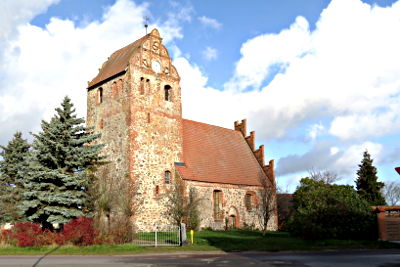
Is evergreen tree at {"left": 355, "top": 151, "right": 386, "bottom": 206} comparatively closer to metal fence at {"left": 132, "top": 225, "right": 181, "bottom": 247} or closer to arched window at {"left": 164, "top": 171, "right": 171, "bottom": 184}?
arched window at {"left": 164, "top": 171, "right": 171, "bottom": 184}

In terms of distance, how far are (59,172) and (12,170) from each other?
15.2 m

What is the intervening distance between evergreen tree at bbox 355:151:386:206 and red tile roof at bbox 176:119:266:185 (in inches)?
443

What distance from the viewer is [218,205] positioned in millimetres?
34750

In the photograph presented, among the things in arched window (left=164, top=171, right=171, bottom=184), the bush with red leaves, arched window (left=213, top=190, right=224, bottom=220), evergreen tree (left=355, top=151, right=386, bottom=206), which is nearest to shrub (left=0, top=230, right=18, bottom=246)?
the bush with red leaves

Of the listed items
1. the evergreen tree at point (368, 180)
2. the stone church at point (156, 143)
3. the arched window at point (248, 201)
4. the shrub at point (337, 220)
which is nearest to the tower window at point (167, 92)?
the stone church at point (156, 143)

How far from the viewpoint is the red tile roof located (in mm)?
34625

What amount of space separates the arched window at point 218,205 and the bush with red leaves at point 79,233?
1533 centimetres

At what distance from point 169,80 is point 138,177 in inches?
372

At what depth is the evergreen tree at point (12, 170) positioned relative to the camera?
32.2 metres

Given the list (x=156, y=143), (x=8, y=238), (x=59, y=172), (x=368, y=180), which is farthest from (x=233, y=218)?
(x=8, y=238)

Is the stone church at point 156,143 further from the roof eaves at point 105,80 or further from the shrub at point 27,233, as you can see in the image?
the shrub at point 27,233

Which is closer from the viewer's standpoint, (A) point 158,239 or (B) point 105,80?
(A) point 158,239

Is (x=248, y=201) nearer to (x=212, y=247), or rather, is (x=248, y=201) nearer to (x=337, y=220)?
Answer: (x=337, y=220)

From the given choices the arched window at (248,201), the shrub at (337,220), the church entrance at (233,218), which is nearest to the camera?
the shrub at (337,220)
